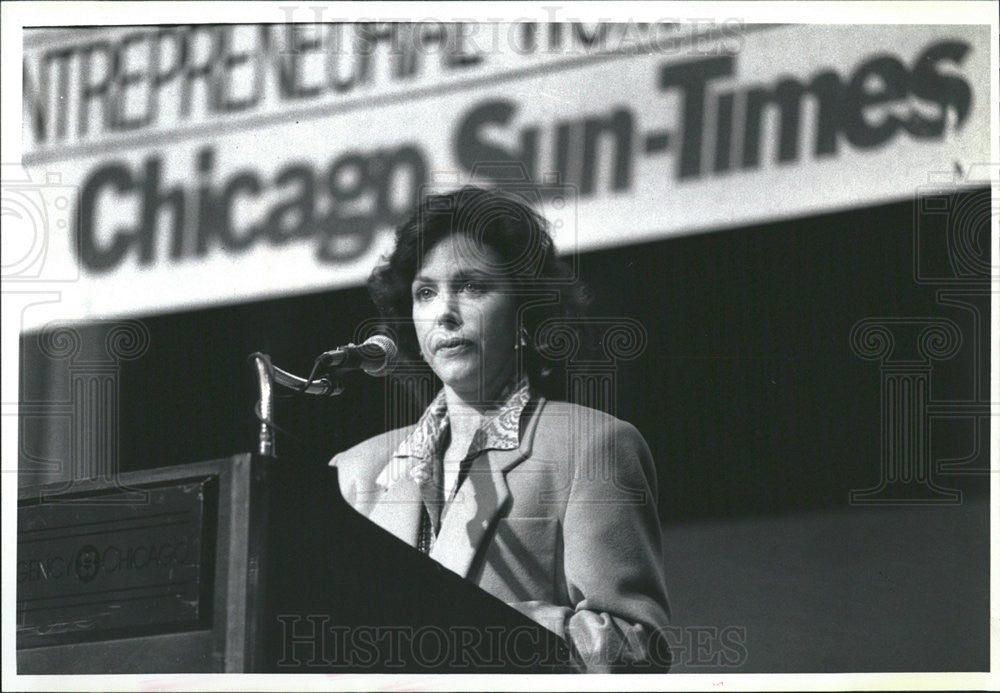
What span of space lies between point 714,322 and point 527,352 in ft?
2.11

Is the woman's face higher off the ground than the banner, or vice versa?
the banner

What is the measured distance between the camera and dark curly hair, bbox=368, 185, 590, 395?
4.79m

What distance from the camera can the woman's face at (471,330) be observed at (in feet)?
15.7

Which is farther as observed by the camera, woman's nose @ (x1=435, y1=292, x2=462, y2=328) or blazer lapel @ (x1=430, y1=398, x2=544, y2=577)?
woman's nose @ (x1=435, y1=292, x2=462, y2=328)

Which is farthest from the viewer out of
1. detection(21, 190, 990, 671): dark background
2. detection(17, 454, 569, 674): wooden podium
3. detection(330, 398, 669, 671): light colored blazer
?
detection(21, 190, 990, 671): dark background

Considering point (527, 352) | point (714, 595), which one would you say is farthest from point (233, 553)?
point (714, 595)

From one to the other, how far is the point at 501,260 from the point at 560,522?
91 cm

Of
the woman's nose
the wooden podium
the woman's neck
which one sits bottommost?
the wooden podium

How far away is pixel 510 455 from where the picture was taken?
4719 mm

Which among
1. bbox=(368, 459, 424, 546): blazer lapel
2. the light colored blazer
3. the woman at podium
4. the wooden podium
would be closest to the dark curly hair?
the woman at podium

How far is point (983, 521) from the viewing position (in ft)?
15.6

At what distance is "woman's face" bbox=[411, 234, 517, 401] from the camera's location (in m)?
4.79

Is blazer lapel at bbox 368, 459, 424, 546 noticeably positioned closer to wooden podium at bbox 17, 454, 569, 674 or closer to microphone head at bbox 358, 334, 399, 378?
wooden podium at bbox 17, 454, 569, 674

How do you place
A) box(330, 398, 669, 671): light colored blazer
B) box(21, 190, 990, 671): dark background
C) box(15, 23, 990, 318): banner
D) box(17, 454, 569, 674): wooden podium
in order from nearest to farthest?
box(17, 454, 569, 674): wooden podium
box(330, 398, 669, 671): light colored blazer
box(21, 190, 990, 671): dark background
box(15, 23, 990, 318): banner
